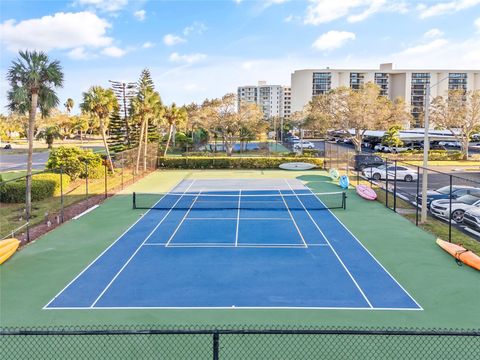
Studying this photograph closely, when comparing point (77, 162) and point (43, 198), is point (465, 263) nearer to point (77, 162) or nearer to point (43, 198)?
point (43, 198)

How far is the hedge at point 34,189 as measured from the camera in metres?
23.8

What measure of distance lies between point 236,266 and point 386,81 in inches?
4972

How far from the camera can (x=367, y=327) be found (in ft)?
31.9

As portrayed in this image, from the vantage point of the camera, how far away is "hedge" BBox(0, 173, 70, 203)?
23.8 m

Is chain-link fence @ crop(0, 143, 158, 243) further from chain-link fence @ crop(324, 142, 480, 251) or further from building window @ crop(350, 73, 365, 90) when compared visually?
building window @ crop(350, 73, 365, 90)

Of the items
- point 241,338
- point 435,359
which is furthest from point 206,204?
point 435,359

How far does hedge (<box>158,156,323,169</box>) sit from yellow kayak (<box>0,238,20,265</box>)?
28.4m

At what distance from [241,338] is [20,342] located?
4613 mm

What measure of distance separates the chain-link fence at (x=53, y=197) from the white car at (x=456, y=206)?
17146 millimetres

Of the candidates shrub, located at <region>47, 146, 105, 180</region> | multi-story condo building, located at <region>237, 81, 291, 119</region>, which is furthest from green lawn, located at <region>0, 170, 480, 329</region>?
multi-story condo building, located at <region>237, 81, 291, 119</region>

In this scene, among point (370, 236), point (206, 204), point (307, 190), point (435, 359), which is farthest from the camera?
point (307, 190)

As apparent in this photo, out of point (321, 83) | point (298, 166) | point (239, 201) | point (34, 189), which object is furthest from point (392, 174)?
point (321, 83)

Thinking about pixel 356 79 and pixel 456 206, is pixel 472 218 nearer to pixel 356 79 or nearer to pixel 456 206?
pixel 456 206

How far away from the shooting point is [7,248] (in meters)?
14.2
